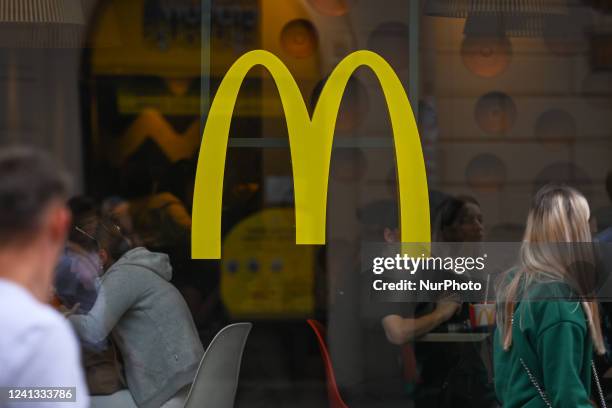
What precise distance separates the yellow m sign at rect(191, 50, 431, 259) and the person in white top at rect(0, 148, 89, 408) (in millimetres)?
2734

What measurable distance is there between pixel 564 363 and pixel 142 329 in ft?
6.33

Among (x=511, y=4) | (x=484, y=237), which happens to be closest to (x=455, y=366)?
(x=484, y=237)

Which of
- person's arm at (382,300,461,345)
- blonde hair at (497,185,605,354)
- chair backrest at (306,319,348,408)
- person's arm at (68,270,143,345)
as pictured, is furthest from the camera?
chair backrest at (306,319,348,408)

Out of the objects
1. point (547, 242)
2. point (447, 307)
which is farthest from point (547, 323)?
point (447, 307)

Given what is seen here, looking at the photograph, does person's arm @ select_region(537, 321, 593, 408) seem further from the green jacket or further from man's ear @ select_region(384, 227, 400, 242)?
man's ear @ select_region(384, 227, 400, 242)

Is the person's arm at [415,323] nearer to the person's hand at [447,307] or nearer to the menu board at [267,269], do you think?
the person's hand at [447,307]

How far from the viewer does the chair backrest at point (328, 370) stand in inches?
204

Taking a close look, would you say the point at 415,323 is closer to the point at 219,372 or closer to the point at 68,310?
the point at 219,372

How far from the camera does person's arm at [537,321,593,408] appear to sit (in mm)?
3691

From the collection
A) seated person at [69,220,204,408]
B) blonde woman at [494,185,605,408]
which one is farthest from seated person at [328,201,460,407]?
blonde woman at [494,185,605,408]

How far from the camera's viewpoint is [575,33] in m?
5.22

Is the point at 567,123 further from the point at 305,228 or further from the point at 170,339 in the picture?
the point at 170,339

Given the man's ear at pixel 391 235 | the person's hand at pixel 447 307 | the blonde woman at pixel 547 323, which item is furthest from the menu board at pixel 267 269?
the blonde woman at pixel 547 323

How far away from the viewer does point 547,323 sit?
12.3ft
